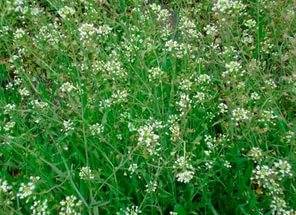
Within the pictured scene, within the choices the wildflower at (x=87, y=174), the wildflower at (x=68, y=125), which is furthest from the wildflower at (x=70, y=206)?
the wildflower at (x=68, y=125)

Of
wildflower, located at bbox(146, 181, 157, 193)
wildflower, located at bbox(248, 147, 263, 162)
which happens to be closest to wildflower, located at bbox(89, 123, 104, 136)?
wildflower, located at bbox(146, 181, 157, 193)

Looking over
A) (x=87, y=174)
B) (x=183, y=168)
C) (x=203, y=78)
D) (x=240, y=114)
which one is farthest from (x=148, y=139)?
(x=203, y=78)

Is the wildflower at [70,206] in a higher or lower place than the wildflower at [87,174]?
lower

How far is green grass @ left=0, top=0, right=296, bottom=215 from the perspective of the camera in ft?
9.19

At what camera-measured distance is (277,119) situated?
3223 mm

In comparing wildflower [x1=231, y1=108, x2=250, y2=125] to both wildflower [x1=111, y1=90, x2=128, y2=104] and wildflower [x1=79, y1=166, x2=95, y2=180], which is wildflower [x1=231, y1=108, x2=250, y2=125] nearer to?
wildflower [x1=111, y1=90, x2=128, y2=104]

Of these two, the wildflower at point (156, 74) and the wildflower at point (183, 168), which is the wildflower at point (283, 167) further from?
the wildflower at point (156, 74)

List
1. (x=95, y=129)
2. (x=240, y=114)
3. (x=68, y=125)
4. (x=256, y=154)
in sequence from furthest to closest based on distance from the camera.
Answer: (x=68, y=125) → (x=95, y=129) → (x=240, y=114) → (x=256, y=154)

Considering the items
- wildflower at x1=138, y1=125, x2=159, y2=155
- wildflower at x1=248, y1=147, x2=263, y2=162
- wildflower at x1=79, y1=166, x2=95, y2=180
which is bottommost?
wildflower at x1=79, y1=166, x2=95, y2=180

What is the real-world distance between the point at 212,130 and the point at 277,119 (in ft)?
1.35

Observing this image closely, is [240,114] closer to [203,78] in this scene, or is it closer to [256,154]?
[256,154]

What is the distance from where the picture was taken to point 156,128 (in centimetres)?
286

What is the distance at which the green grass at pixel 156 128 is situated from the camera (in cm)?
280

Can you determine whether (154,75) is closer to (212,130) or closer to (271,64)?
(212,130)
